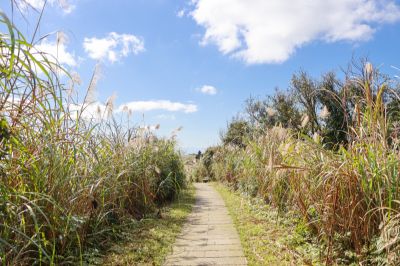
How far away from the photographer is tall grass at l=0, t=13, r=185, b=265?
2.08 meters

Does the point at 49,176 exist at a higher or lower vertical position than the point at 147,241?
higher

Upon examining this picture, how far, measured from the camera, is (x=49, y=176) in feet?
9.97

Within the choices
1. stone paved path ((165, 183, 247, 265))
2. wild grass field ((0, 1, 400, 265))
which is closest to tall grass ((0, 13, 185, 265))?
wild grass field ((0, 1, 400, 265))

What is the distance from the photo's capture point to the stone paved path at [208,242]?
12.5ft

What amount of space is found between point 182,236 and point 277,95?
19.7 metres

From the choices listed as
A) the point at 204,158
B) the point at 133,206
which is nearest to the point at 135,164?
the point at 133,206

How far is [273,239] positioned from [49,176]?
111 inches

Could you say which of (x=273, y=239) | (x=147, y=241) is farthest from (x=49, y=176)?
(x=273, y=239)

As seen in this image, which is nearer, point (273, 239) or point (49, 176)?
point (49, 176)

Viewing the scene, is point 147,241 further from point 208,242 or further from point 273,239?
point 273,239

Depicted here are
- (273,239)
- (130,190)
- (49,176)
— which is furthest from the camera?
(130,190)

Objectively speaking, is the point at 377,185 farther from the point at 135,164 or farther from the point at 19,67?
the point at 135,164

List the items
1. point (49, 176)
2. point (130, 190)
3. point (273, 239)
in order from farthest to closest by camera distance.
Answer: point (130, 190) → point (273, 239) → point (49, 176)

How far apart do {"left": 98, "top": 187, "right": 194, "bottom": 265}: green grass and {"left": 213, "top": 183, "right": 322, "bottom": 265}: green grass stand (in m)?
0.95
